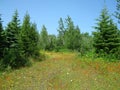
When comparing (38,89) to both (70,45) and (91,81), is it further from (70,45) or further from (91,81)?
(70,45)

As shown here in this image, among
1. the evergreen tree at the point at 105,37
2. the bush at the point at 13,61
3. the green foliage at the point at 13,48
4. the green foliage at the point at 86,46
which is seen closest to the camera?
the bush at the point at 13,61

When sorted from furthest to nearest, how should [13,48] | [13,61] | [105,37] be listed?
[105,37], [13,48], [13,61]

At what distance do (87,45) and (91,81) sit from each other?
50698mm

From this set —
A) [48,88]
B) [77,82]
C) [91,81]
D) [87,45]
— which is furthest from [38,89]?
[87,45]

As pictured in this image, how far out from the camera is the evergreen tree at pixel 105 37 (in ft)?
92.6

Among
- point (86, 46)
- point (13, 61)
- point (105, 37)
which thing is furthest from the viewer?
point (86, 46)

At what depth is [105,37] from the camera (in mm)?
28969

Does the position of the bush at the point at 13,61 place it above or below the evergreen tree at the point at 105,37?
below

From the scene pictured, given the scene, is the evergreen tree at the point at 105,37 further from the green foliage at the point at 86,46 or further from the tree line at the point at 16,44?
the tree line at the point at 16,44

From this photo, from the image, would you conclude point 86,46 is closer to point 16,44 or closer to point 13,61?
point 16,44

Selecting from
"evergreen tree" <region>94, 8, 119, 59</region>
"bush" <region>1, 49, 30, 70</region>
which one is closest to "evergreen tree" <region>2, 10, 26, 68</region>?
"bush" <region>1, 49, 30, 70</region>

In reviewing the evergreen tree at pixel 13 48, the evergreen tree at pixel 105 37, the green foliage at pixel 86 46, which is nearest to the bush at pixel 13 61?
the evergreen tree at pixel 13 48

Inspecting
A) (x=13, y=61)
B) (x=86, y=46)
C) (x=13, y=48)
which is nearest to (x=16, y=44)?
(x=13, y=48)

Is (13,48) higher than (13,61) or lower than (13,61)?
higher
